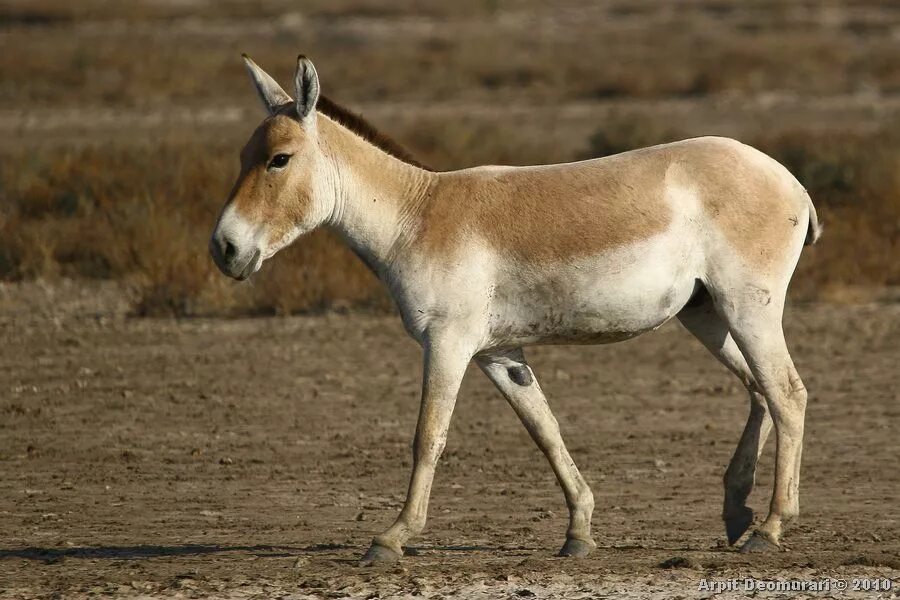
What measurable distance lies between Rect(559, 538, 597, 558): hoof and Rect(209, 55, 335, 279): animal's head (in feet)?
6.03

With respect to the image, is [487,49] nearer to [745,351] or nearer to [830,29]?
[830,29]

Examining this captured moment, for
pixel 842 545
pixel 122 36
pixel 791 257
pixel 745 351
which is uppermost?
pixel 122 36

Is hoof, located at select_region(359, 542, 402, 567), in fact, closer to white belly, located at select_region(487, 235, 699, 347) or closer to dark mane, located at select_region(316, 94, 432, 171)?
white belly, located at select_region(487, 235, 699, 347)

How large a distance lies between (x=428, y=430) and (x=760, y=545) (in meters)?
1.59

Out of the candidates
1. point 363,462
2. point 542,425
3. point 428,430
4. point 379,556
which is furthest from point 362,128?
point 363,462

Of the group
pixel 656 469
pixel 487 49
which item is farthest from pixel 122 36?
pixel 656 469

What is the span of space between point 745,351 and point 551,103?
25.4 meters

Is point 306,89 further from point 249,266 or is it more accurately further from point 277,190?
point 249,266

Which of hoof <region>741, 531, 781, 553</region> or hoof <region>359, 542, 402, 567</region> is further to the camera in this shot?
hoof <region>741, 531, 781, 553</region>

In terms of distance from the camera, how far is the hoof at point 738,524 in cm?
709

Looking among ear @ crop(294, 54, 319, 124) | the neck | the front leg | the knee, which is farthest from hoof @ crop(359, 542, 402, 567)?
ear @ crop(294, 54, 319, 124)

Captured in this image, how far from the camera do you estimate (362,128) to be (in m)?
7.05

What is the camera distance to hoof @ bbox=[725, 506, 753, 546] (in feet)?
23.2

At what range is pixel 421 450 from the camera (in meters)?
6.60
